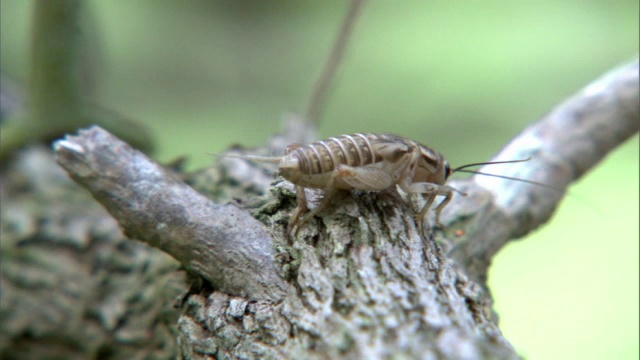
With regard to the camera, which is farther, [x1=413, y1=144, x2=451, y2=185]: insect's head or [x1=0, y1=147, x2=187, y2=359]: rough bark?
[x1=0, y1=147, x2=187, y2=359]: rough bark

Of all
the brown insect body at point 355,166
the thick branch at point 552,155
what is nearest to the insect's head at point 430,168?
the brown insect body at point 355,166

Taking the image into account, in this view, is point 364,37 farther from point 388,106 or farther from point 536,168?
point 536,168

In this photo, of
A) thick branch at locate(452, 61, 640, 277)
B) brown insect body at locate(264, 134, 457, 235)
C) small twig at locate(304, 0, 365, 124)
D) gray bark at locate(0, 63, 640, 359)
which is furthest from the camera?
small twig at locate(304, 0, 365, 124)

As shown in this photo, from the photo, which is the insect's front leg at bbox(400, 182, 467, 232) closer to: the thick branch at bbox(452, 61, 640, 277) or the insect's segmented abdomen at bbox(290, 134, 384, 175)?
the insect's segmented abdomen at bbox(290, 134, 384, 175)

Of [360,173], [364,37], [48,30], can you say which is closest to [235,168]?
[360,173]

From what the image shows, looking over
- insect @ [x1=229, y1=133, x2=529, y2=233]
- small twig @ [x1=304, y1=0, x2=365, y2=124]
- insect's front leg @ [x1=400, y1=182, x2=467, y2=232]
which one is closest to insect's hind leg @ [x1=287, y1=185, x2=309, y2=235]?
insect @ [x1=229, y1=133, x2=529, y2=233]

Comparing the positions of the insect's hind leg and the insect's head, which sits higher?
the insect's head

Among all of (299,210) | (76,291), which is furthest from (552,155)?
(76,291)
